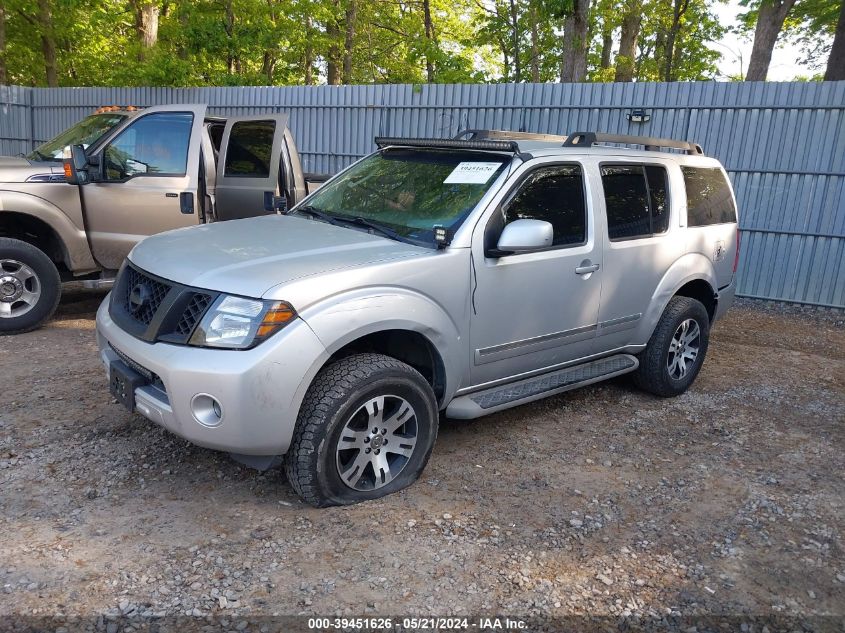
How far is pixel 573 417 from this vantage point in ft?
16.4

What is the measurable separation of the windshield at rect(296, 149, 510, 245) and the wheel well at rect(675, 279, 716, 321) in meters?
2.20

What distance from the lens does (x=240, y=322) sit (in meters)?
3.14

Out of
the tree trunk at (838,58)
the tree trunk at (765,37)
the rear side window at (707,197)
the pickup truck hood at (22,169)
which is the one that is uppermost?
the tree trunk at (765,37)

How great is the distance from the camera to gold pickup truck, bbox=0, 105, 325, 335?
6.12 meters

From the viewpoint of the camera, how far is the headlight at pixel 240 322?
10.2 feet

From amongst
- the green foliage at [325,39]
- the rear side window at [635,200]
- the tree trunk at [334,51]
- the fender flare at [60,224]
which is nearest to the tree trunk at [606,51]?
the green foliage at [325,39]

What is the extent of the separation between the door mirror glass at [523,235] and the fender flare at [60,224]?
4343mm

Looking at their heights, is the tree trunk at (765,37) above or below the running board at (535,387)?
above

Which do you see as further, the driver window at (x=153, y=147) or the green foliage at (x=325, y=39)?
the green foliage at (x=325, y=39)

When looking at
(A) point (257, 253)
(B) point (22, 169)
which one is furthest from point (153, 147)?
(A) point (257, 253)

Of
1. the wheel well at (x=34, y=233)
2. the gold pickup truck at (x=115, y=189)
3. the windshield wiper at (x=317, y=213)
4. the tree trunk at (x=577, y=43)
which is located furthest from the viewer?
the tree trunk at (x=577, y=43)

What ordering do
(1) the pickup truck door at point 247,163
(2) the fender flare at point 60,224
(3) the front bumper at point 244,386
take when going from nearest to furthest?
(3) the front bumper at point 244,386, (2) the fender flare at point 60,224, (1) the pickup truck door at point 247,163

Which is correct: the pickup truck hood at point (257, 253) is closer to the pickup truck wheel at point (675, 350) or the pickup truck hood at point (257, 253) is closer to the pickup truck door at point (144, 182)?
the pickup truck wheel at point (675, 350)

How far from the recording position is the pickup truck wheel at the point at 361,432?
3277 millimetres
